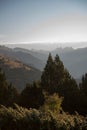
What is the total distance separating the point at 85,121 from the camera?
19.2 m

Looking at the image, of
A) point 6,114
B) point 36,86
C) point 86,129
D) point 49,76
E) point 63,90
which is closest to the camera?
point 86,129

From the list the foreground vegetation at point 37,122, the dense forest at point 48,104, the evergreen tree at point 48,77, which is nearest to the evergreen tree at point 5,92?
the dense forest at point 48,104

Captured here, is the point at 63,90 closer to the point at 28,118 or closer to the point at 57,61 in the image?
the point at 57,61

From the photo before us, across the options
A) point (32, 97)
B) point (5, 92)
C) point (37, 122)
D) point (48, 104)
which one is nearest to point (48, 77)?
point (5, 92)

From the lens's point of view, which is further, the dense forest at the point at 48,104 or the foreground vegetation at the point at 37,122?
the dense forest at the point at 48,104

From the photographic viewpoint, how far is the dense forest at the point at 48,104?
19.2 m

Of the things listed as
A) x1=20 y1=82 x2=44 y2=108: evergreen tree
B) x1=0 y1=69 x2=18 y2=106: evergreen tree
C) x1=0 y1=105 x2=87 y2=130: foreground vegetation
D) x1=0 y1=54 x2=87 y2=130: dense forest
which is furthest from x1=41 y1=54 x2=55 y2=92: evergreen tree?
x1=0 y1=105 x2=87 y2=130: foreground vegetation

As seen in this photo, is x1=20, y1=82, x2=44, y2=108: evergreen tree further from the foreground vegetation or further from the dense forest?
the foreground vegetation

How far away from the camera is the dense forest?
Result: 19.2 meters

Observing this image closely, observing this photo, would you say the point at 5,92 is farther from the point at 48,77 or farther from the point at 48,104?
the point at 48,104

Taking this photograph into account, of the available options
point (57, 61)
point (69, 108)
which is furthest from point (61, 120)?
point (57, 61)

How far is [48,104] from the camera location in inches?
1336

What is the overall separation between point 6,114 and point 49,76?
131 feet

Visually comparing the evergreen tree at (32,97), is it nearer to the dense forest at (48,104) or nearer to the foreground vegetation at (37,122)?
the dense forest at (48,104)
